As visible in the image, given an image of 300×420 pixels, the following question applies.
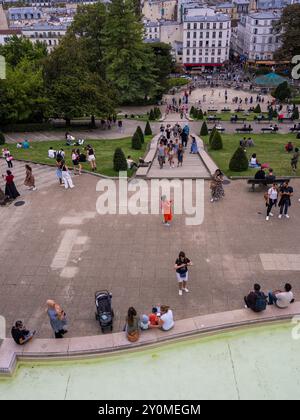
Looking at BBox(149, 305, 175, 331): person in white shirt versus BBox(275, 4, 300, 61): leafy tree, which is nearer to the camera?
BBox(149, 305, 175, 331): person in white shirt

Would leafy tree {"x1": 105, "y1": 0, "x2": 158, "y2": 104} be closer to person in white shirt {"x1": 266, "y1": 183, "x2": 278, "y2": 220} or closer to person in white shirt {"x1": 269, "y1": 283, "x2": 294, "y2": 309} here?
person in white shirt {"x1": 266, "y1": 183, "x2": 278, "y2": 220}

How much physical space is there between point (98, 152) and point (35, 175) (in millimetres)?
6232

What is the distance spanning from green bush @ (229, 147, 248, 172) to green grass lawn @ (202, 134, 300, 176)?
293 mm

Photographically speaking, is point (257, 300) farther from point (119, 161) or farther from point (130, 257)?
point (119, 161)

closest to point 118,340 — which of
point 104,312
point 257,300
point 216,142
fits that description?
point 104,312

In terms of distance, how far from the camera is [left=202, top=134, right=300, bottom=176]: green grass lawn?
2238 centimetres

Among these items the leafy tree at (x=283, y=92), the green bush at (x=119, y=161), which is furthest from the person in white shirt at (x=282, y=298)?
the leafy tree at (x=283, y=92)

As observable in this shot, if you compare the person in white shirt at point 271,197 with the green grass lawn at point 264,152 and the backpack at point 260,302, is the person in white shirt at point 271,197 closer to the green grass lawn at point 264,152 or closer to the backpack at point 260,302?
the green grass lawn at point 264,152

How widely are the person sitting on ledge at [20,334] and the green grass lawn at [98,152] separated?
498 inches

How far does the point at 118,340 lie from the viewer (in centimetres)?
1045

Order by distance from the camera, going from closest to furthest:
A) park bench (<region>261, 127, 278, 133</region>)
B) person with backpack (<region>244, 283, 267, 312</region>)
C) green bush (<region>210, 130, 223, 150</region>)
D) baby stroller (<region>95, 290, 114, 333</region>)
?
baby stroller (<region>95, 290, 114, 333</region>), person with backpack (<region>244, 283, 267, 312</region>), green bush (<region>210, 130, 223, 150</region>), park bench (<region>261, 127, 278, 133</region>)

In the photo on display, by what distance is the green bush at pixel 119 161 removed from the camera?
848 inches

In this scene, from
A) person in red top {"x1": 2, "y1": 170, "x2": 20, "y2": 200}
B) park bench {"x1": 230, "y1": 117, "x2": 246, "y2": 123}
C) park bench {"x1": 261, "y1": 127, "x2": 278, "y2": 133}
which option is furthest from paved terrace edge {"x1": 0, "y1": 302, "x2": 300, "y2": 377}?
park bench {"x1": 230, "y1": 117, "x2": 246, "y2": 123}
